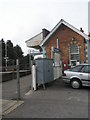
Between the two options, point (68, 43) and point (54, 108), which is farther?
point (68, 43)

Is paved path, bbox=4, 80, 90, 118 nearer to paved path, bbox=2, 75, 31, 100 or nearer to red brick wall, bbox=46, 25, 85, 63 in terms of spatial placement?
paved path, bbox=2, 75, 31, 100

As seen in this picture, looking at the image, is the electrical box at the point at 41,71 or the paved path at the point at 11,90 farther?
the electrical box at the point at 41,71

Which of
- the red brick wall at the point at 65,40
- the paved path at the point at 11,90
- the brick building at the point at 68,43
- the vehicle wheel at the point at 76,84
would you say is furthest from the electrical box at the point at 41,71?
the red brick wall at the point at 65,40

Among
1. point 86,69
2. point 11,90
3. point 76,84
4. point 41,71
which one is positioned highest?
→ point 86,69

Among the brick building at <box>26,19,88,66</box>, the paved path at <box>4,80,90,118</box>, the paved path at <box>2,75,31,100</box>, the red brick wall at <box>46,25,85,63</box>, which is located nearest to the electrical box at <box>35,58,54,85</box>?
the paved path at <box>2,75,31,100</box>

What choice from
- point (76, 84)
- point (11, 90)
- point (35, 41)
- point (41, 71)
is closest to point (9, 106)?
point (11, 90)

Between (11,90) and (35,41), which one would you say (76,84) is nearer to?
(11,90)

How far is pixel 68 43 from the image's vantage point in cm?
1480

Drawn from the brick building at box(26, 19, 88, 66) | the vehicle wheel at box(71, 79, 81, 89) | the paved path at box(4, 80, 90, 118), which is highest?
the brick building at box(26, 19, 88, 66)

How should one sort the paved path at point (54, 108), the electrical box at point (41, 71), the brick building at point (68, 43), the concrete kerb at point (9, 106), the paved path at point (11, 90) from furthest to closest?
the brick building at point (68, 43) → the electrical box at point (41, 71) → the paved path at point (11, 90) → the concrete kerb at point (9, 106) → the paved path at point (54, 108)

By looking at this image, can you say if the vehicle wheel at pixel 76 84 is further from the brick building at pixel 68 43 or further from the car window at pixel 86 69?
the brick building at pixel 68 43

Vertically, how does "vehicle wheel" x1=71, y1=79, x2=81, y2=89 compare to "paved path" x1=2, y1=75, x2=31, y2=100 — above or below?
above

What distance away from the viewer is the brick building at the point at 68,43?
1423 cm

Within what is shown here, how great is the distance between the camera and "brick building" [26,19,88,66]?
14.2 metres
